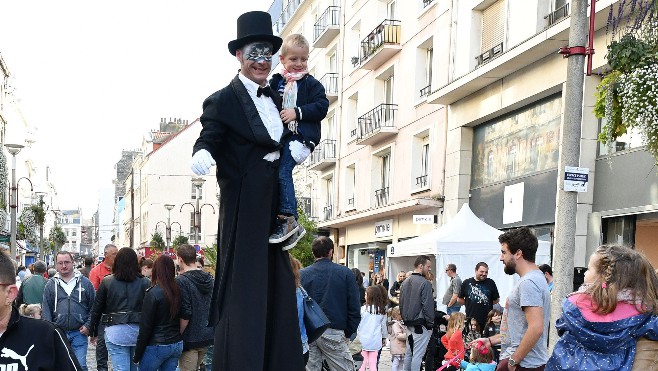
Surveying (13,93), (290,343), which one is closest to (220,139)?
(290,343)

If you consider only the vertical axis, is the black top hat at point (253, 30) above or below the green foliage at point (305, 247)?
above

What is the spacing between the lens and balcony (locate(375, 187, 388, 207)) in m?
30.0

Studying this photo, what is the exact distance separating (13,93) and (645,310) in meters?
70.3

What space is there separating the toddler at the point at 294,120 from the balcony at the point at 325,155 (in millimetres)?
32276

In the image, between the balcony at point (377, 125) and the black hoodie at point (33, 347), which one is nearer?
the black hoodie at point (33, 347)

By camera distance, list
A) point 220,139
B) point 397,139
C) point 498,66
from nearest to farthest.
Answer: point 220,139, point 498,66, point 397,139

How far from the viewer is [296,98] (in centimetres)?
401

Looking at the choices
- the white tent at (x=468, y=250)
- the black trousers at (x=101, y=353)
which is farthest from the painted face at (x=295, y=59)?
the white tent at (x=468, y=250)

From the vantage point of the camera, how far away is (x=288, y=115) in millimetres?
3904

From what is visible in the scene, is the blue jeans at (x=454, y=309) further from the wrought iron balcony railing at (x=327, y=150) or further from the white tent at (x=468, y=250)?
the wrought iron balcony railing at (x=327, y=150)

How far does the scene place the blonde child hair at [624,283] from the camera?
15.3 feet

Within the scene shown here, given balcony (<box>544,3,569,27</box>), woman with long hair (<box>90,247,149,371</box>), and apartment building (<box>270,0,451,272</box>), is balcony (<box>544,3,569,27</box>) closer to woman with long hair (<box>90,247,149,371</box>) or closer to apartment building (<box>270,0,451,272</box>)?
apartment building (<box>270,0,451,272</box>)

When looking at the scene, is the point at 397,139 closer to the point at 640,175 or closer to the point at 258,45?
the point at 640,175

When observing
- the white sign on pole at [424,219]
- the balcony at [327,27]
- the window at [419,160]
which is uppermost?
the balcony at [327,27]
